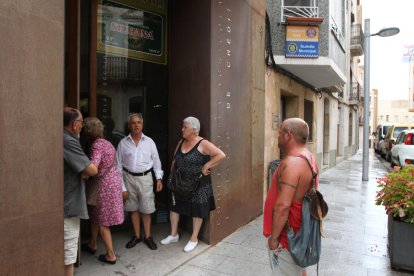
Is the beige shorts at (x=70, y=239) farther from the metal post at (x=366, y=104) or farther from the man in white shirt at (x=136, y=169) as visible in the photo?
the metal post at (x=366, y=104)

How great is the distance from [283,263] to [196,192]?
2099 millimetres

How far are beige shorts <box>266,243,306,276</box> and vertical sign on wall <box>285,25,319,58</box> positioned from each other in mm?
6525

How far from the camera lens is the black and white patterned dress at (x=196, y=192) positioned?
4.53 metres

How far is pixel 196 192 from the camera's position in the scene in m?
4.60

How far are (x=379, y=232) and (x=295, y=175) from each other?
4182mm

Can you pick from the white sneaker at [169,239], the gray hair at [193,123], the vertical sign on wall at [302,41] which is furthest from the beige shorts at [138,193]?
the vertical sign on wall at [302,41]

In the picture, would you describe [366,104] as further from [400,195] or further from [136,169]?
[136,169]

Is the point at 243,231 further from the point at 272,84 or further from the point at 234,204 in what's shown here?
the point at 272,84

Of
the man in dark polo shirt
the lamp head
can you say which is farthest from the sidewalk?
the lamp head

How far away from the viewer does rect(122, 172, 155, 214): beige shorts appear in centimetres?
450

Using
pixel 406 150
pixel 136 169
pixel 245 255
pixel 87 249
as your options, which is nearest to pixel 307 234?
pixel 245 255

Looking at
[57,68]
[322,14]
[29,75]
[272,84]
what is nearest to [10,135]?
[29,75]

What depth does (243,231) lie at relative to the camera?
564cm

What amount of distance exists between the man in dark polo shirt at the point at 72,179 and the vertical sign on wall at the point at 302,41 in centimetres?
636
